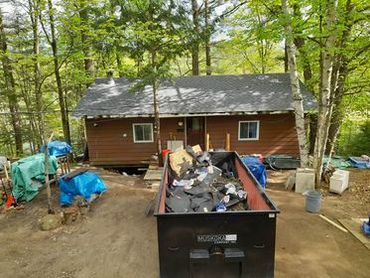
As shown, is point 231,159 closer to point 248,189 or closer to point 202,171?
point 202,171

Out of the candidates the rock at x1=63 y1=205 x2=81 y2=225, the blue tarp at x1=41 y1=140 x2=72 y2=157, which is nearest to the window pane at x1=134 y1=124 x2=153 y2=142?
the blue tarp at x1=41 y1=140 x2=72 y2=157

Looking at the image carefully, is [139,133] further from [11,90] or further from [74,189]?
[11,90]

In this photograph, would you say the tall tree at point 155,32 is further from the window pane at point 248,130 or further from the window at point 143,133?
the window pane at point 248,130

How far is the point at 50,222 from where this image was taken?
5.61m

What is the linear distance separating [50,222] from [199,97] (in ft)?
26.9

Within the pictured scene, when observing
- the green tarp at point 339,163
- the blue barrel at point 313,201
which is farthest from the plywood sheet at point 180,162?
the green tarp at point 339,163

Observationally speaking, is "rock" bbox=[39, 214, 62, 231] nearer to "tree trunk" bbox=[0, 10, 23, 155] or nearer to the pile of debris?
the pile of debris

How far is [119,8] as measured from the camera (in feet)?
27.9

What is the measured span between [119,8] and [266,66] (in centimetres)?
1395

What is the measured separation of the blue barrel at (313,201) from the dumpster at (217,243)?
3391 mm

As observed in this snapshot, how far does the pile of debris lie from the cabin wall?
17.0 feet

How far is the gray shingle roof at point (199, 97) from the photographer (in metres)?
11.0

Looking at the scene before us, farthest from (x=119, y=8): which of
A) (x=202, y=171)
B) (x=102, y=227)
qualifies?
(x=102, y=227)

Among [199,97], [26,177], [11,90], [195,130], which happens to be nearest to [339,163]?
[195,130]
